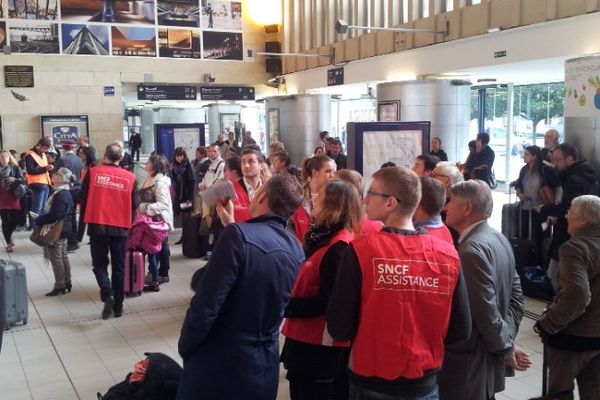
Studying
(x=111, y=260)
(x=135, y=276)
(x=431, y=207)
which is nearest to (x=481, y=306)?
(x=431, y=207)

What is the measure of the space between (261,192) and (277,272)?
1.21 feet

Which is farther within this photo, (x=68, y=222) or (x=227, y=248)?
(x=68, y=222)

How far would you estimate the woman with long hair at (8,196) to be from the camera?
9.23m

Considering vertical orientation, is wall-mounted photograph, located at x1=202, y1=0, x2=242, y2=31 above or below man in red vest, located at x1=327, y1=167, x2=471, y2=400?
above

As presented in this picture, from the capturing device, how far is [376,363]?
2.20 metres

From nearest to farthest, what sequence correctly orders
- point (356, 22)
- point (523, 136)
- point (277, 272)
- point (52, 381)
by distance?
point (277, 272) → point (52, 381) → point (356, 22) → point (523, 136)

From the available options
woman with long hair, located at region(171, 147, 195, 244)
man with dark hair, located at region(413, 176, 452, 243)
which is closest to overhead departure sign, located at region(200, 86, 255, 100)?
woman with long hair, located at region(171, 147, 195, 244)

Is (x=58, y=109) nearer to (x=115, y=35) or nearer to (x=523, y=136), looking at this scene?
(x=115, y=35)

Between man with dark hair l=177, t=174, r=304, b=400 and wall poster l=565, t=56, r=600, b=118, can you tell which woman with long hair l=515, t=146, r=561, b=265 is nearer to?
wall poster l=565, t=56, r=600, b=118

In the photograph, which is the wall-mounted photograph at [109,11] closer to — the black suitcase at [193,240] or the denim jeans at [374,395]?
the black suitcase at [193,240]

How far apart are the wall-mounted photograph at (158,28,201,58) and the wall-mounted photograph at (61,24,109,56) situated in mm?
1492

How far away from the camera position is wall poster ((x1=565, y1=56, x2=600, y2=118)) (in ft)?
22.9

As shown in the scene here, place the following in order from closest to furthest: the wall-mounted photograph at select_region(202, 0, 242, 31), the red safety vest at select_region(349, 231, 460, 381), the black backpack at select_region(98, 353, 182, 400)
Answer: the red safety vest at select_region(349, 231, 460, 381), the black backpack at select_region(98, 353, 182, 400), the wall-mounted photograph at select_region(202, 0, 242, 31)

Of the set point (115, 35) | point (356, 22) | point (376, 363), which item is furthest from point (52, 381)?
point (115, 35)
